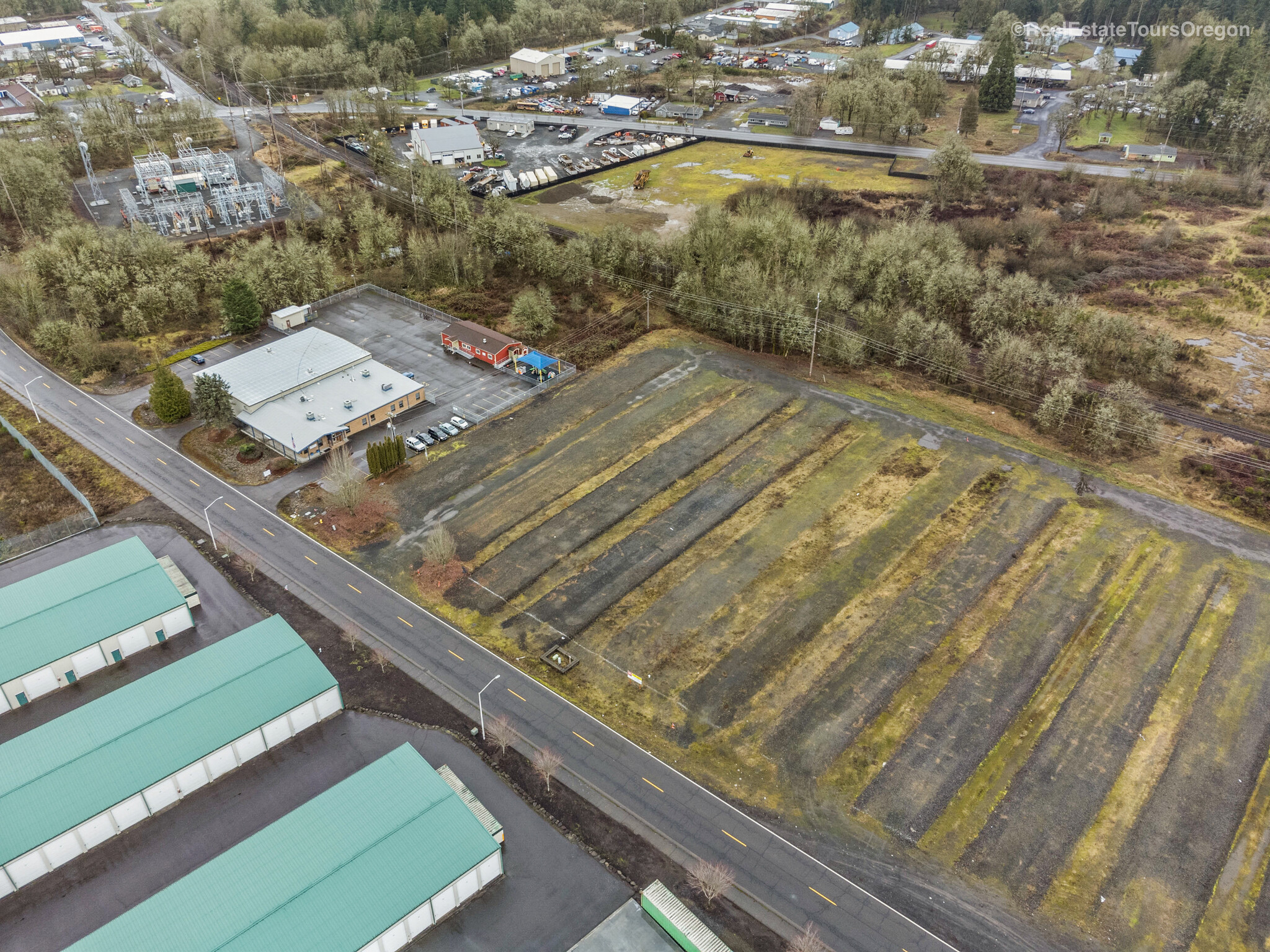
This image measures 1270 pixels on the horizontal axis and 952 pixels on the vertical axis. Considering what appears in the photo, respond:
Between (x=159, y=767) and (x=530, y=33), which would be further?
(x=530, y=33)

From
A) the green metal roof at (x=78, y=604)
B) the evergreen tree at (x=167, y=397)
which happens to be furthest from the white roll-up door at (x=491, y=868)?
the evergreen tree at (x=167, y=397)

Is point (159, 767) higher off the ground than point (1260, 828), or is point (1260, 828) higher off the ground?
point (159, 767)

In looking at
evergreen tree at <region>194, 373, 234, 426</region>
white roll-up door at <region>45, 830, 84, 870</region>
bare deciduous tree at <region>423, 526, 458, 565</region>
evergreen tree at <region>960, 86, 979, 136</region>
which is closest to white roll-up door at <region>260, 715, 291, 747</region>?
white roll-up door at <region>45, 830, 84, 870</region>

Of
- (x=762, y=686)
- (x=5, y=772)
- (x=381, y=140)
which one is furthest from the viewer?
(x=381, y=140)

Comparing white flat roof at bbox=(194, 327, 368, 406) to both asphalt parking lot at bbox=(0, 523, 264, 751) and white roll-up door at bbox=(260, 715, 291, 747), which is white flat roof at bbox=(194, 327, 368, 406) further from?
white roll-up door at bbox=(260, 715, 291, 747)

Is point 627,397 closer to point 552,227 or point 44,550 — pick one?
point 552,227

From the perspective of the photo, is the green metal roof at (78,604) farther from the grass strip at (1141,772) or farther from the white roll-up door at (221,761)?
the grass strip at (1141,772)

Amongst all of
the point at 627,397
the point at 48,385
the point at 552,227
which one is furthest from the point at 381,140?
the point at 627,397
